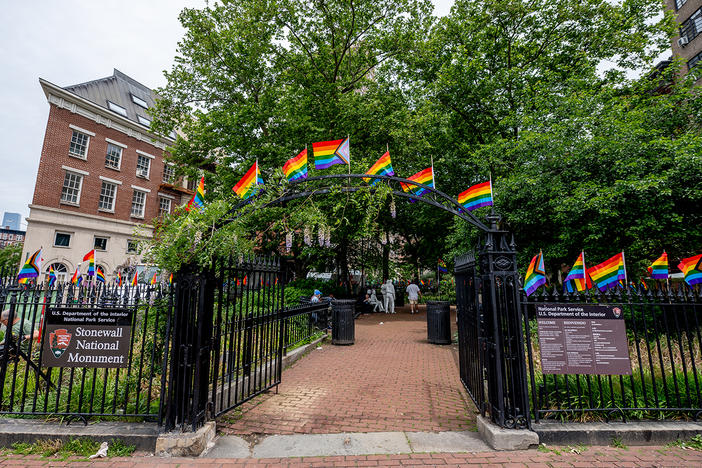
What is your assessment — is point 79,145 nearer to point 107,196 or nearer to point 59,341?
point 107,196

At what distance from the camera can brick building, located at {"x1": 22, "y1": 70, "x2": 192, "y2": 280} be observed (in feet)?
71.2

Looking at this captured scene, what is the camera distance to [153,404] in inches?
186

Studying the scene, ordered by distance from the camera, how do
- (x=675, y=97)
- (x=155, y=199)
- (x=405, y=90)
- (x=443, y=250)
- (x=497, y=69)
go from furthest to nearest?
(x=155, y=199) < (x=443, y=250) < (x=405, y=90) < (x=497, y=69) < (x=675, y=97)

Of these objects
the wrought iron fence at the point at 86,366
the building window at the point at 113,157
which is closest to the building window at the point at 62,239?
the building window at the point at 113,157

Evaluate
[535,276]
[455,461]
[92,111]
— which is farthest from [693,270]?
[92,111]

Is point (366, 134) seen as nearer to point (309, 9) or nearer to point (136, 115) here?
point (309, 9)

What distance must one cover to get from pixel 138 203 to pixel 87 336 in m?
27.4

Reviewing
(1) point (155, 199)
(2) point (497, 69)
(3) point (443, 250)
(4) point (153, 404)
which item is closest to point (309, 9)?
(2) point (497, 69)

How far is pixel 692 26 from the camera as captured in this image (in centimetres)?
2534

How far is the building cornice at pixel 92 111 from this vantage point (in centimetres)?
2184

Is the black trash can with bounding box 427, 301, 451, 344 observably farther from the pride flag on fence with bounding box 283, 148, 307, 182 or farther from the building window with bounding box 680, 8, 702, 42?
the building window with bounding box 680, 8, 702, 42

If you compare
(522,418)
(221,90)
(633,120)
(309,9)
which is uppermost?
(309,9)

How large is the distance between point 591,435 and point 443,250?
1875cm

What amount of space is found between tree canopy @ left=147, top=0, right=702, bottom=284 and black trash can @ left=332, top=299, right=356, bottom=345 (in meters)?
3.94
